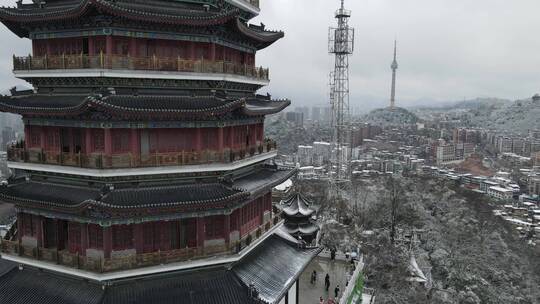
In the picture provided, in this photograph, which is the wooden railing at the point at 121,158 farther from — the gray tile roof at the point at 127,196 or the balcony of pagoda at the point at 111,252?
the balcony of pagoda at the point at 111,252

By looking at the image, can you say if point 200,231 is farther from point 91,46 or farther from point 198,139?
point 91,46

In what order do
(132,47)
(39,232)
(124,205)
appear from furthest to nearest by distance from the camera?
1. (39,232)
2. (132,47)
3. (124,205)

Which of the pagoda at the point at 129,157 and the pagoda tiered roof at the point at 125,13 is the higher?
the pagoda tiered roof at the point at 125,13

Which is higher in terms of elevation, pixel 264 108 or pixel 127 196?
pixel 264 108

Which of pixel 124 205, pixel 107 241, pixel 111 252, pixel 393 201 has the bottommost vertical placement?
pixel 393 201

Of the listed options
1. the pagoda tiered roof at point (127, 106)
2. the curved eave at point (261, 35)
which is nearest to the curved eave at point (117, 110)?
the pagoda tiered roof at point (127, 106)

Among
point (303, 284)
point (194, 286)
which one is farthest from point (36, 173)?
point (303, 284)

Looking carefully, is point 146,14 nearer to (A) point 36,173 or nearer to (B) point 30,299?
(A) point 36,173

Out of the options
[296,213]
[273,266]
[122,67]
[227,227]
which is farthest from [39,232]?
[296,213]
